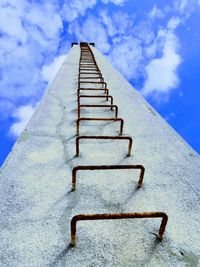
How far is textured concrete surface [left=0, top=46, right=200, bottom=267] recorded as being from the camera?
151cm

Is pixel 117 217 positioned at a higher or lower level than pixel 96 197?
higher

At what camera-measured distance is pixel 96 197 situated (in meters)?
1.94

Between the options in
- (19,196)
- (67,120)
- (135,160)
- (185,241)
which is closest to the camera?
(185,241)

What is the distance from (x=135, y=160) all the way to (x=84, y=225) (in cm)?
89

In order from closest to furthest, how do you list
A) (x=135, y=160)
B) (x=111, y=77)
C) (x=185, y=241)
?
(x=185, y=241) < (x=135, y=160) < (x=111, y=77)

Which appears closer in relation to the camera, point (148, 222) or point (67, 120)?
point (148, 222)

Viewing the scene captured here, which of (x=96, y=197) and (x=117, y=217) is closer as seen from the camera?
(x=117, y=217)

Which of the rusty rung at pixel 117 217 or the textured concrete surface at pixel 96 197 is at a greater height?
the rusty rung at pixel 117 217

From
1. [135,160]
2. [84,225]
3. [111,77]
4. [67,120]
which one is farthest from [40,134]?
[111,77]

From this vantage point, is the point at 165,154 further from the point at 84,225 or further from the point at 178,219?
the point at 84,225

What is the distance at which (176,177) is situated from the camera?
2.20m

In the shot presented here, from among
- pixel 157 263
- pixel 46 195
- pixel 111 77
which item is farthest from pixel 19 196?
pixel 111 77

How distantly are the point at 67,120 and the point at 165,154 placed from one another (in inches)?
45.7

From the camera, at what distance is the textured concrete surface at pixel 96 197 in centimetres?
151
